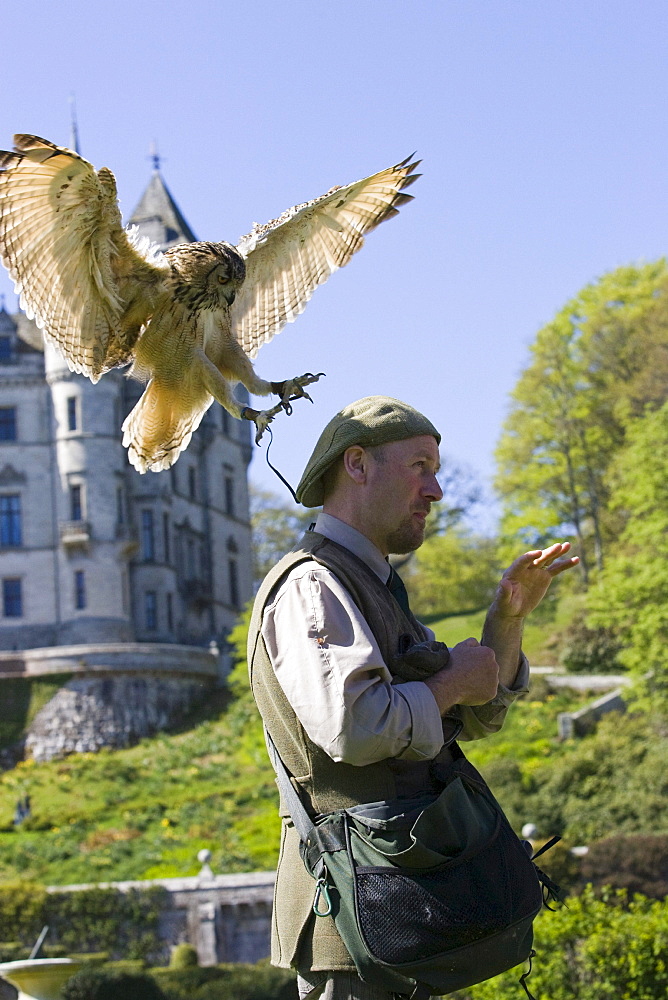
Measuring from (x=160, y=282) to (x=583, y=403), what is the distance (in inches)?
1826

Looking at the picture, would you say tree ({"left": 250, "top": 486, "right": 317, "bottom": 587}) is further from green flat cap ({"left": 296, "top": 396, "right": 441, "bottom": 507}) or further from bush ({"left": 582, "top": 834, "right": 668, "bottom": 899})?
green flat cap ({"left": 296, "top": 396, "right": 441, "bottom": 507})

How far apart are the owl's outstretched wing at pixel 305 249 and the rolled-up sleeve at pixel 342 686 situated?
124cm

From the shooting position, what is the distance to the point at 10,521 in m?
52.2

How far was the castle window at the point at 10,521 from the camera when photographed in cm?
5191

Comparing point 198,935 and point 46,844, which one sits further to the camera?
point 46,844

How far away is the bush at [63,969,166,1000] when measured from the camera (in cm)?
2378

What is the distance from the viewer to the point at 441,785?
3.40 meters

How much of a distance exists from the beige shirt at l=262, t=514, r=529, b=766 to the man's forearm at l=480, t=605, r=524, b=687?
57 centimetres

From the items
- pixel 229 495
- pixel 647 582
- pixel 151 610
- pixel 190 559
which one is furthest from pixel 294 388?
pixel 229 495

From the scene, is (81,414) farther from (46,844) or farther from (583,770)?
(583,770)

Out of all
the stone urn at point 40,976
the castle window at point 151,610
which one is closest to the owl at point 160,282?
the stone urn at point 40,976

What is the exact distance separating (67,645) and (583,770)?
2427 cm

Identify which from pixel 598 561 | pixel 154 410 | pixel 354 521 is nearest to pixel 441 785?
pixel 354 521

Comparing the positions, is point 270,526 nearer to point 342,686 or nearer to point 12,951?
point 12,951
